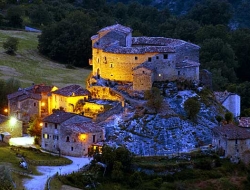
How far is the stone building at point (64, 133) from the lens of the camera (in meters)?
71.4

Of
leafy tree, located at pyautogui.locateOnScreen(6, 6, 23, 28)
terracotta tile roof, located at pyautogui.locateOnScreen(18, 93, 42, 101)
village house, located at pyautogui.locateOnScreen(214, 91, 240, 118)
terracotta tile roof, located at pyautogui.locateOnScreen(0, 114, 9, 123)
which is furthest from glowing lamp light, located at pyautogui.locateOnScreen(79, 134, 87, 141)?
leafy tree, located at pyautogui.locateOnScreen(6, 6, 23, 28)

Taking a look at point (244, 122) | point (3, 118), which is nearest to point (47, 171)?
point (3, 118)

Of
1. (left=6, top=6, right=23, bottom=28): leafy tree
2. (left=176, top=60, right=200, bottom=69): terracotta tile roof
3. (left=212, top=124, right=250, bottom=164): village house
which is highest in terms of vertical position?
(left=6, top=6, right=23, bottom=28): leafy tree

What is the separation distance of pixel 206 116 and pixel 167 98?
4203 millimetres

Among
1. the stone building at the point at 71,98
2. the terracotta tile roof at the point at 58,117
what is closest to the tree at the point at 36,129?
the terracotta tile roof at the point at 58,117

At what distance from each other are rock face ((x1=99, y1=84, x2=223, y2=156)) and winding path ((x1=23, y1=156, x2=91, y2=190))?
3.69 meters

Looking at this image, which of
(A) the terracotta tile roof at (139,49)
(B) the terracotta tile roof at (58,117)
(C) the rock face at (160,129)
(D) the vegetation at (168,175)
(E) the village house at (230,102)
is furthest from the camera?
(E) the village house at (230,102)

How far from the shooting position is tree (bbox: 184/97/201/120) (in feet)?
244

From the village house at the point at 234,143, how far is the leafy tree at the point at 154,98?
637 cm

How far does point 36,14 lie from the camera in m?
140

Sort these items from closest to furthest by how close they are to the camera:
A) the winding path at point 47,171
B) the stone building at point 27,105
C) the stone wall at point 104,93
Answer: the winding path at point 47,171, the stone wall at point 104,93, the stone building at point 27,105

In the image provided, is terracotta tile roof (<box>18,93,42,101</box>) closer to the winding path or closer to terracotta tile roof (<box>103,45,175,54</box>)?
terracotta tile roof (<box>103,45,175,54</box>)

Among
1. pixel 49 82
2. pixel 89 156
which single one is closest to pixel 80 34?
pixel 49 82

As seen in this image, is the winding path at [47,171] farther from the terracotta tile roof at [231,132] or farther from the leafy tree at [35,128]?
the terracotta tile roof at [231,132]
